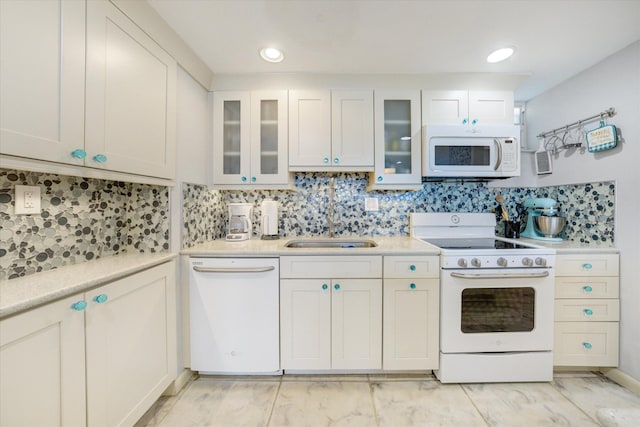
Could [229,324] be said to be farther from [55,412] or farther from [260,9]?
[260,9]

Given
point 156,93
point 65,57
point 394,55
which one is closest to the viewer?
point 65,57

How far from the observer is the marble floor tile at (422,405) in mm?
1447

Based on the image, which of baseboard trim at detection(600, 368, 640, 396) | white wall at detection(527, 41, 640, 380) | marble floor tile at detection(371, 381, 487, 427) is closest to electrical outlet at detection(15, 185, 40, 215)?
marble floor tile at detection(371, 381, 487, 427)

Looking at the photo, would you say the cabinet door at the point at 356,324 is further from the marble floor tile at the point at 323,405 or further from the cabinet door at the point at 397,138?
the cabinet door at the point at 397,138

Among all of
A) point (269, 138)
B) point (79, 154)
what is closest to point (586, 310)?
point (269, 138)

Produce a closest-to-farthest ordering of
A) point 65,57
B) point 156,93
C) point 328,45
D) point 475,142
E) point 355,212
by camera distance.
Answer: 1. point 65,57
2. point 156,93
3. point 328,45
4. point 475,142
5. point 355,212

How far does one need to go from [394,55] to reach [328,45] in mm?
493

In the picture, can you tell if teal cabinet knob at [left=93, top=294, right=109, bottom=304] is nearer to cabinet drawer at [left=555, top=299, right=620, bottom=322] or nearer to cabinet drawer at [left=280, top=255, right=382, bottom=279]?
cabinet drawer at [left=280, top=255, right=382, bottom=279]

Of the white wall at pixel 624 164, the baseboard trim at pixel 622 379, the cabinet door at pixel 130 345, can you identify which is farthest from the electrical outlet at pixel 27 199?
the baseboard trim at pixel 622 379

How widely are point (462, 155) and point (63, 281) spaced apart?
8.33 ft

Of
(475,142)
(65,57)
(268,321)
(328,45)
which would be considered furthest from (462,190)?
(65,57)

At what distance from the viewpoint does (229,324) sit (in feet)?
5.71

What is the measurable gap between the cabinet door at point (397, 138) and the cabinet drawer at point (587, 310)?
1343 mm

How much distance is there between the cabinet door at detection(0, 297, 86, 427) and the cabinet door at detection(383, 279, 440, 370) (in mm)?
1603
